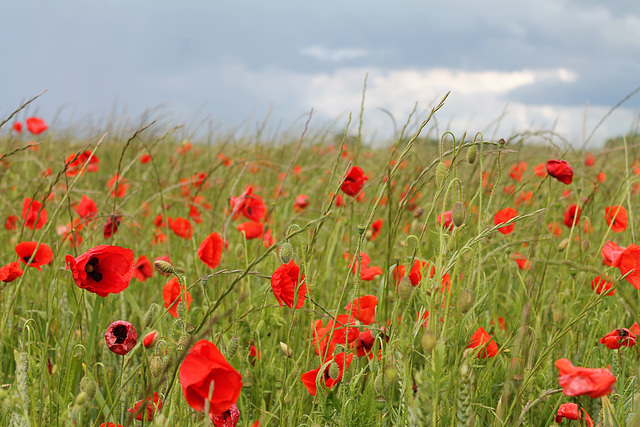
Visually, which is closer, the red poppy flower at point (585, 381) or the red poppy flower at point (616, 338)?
the red poppy flower at point (585, 381)

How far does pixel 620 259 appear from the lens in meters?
1.06

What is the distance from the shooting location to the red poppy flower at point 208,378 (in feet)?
2.10

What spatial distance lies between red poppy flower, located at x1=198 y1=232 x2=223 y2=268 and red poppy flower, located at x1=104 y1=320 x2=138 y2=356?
15.2 inches

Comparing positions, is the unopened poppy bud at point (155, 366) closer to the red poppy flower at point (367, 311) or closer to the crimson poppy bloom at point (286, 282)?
the crimson poppy bloom at point (286, 282)

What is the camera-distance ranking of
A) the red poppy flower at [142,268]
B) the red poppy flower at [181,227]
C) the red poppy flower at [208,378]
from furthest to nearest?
the red poppy flower at [181,227] < the red poppy flower at [142,268] < the red poppy flower at [208,378]

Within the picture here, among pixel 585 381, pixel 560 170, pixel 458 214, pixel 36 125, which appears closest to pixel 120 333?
pixel 458 214

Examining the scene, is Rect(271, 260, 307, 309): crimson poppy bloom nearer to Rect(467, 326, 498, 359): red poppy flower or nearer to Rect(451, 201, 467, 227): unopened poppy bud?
Rect(451, 201, 467, 227): unopened poppy bud

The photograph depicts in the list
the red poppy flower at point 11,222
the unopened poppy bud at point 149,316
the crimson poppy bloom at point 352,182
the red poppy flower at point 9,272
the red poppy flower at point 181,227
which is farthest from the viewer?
the red poppy flower at point 11,222

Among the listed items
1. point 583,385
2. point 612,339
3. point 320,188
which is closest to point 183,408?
point 583,385

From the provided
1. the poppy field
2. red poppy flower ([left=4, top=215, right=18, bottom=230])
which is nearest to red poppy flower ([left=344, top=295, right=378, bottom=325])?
the poppy field

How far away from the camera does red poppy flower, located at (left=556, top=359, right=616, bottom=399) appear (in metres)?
0.66

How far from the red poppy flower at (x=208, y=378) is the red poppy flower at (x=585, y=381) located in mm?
422

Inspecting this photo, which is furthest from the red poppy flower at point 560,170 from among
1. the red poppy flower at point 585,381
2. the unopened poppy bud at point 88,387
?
the unopened poppy bud at point 88,387

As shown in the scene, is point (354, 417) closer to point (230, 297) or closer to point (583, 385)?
point (583, 385)
